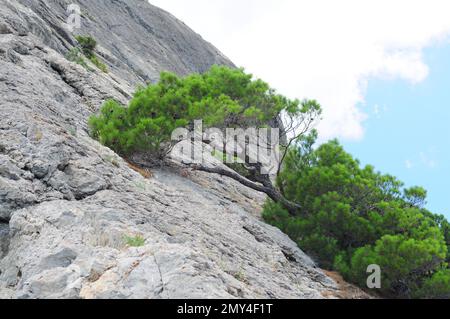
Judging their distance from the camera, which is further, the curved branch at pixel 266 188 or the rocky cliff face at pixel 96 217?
the curved branch at pixel 266 188

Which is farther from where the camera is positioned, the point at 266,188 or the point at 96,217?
the point at 266,188

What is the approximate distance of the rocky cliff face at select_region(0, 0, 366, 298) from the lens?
702 cm

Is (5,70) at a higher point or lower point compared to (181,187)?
higher

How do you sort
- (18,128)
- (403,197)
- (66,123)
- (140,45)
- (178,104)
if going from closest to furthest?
(18,128), (66,123), (178,104), (403,197), (140,45)

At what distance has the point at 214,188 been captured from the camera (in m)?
16.4

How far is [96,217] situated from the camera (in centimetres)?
888

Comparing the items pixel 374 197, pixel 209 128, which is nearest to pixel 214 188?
pixel 209 128

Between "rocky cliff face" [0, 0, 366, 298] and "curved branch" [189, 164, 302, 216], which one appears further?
"curved branch" [189, 164, 302, 216]

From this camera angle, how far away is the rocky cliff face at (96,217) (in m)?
7.02

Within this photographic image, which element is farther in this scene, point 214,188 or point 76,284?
point 214,188
